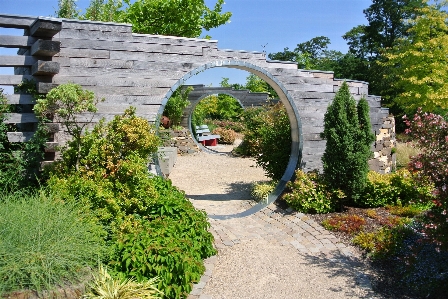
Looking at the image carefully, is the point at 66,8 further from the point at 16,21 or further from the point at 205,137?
the point at 205,137

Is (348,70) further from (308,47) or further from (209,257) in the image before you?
(209,257)

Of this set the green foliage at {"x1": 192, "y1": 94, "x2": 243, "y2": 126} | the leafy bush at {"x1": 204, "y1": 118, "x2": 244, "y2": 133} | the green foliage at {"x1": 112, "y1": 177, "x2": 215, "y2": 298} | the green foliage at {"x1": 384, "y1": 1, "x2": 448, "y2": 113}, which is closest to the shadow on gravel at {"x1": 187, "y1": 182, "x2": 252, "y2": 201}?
the green foliage at {"x1": 112, "y1": 177, "x2": 215, "y2": 298}

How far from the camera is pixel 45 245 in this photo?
140 inches

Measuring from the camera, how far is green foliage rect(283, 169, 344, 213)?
22.4 feet

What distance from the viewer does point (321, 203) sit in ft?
22.4

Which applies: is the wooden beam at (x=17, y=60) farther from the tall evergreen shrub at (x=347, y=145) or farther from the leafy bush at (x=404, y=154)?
the leafy bush at (x=404, y=154)

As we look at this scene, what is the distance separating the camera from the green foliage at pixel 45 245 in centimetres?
329

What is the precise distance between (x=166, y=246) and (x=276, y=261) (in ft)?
5.47

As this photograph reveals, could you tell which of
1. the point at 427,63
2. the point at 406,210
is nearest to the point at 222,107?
the point at 427,63

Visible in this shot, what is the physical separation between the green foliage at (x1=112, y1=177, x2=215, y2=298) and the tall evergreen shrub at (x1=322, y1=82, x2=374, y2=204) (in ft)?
8.66

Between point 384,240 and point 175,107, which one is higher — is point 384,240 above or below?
below

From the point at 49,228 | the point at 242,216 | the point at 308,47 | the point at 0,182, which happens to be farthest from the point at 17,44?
the point at 308,47

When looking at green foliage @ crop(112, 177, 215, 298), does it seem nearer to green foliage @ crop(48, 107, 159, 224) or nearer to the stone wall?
green foliage @ crop(48, 107, 159, 224)

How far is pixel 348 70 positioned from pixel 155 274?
2047cm
